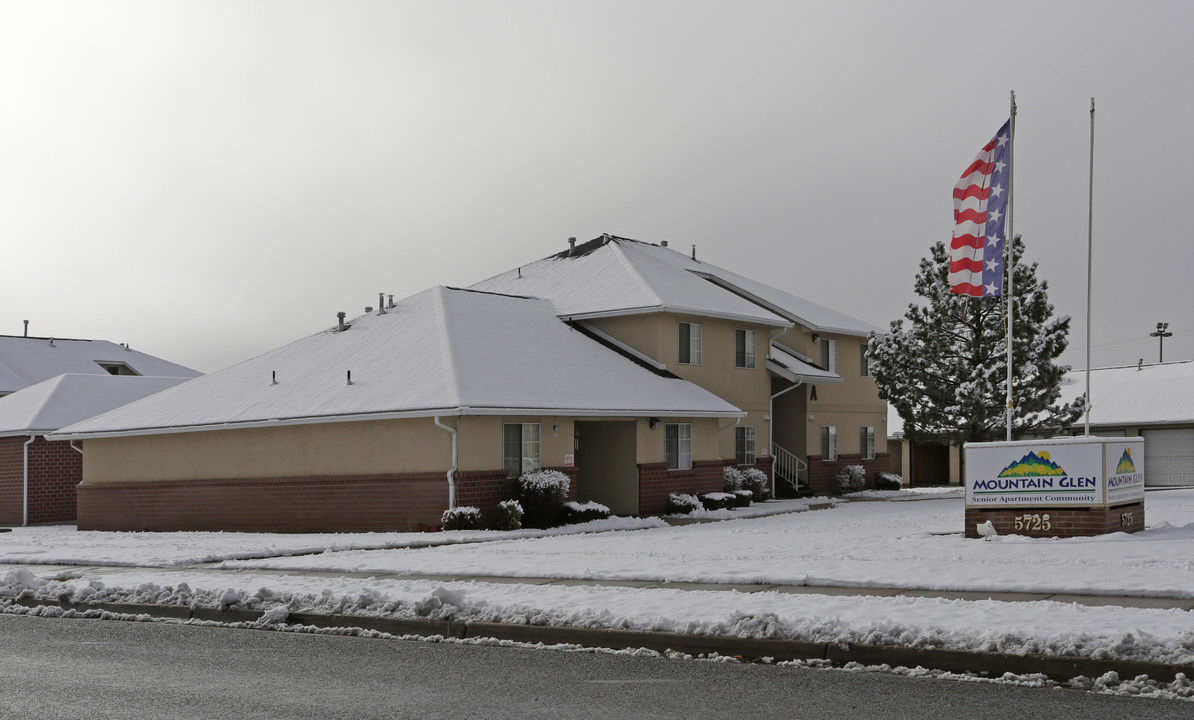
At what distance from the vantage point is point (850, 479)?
38906 millimetres

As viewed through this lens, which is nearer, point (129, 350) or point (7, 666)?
point (7, 666)

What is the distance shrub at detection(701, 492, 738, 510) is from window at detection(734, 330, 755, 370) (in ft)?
16.3

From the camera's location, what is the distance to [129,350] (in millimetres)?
57219

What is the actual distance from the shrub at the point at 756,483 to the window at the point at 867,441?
318 inches

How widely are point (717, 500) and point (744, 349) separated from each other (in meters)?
6.09

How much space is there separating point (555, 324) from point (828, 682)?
80.3ft

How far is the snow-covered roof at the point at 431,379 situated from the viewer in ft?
84.1

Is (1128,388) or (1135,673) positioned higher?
(1128,388)

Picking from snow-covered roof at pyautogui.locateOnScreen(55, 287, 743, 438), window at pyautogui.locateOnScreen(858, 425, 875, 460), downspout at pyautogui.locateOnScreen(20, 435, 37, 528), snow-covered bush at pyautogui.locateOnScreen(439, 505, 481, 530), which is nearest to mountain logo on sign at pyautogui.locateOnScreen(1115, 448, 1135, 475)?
snow-covered roof at pyautogui.locateOnScreen(55, 287, 743, 438)

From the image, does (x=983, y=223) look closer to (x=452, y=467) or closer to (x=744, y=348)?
(x=452, y=467)

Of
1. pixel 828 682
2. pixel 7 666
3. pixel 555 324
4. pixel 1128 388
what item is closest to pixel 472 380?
pixel 555 324

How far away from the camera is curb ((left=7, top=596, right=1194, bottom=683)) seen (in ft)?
27.5

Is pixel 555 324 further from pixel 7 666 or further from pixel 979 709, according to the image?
pixel 979 709

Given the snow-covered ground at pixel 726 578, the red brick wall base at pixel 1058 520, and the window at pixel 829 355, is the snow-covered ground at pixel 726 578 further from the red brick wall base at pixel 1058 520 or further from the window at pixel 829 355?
the window at pixel 829 355
